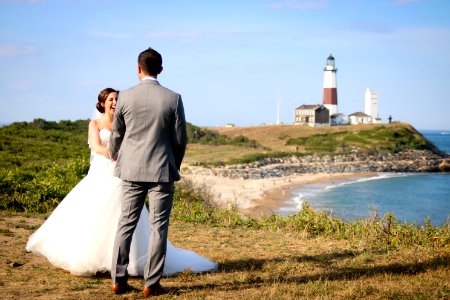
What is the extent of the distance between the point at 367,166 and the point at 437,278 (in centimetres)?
5783

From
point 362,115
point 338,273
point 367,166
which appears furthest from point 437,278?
point 362,115

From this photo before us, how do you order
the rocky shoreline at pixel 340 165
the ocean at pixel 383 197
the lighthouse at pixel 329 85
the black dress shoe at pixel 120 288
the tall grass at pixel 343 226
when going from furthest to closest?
the lighthouse at pixel 329 85 → the rocky shoreline at pixel 340 165 → the ocean at pixel 383 197 → the tall grass at pixel 343 226 → the black dress shoe at pixel 120 288

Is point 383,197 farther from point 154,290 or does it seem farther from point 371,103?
point 371,103

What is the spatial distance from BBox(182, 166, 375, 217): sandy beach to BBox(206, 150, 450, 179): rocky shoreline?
1.43 m

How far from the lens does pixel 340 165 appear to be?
6128 centimetres

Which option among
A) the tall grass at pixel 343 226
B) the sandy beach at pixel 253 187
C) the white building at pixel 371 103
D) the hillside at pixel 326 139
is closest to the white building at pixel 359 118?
the white building at pixel 371 103

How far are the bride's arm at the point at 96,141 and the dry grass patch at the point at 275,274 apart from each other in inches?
59.5

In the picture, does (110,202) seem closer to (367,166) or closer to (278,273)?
(278,273)

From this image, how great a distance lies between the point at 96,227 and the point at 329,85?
315 feet

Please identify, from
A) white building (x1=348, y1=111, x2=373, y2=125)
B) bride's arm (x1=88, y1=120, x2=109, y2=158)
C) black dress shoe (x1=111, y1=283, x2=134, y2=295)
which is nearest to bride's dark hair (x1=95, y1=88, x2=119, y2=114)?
bride's arm (x1=88, y1=120, x2=109, y2=158)

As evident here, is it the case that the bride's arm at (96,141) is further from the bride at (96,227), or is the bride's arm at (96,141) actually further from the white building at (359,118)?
the white building at (359,118)

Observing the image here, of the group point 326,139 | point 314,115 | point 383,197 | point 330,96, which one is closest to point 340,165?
point 326,139

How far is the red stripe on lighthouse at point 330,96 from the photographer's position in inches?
3900

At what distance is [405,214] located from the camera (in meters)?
34.6
